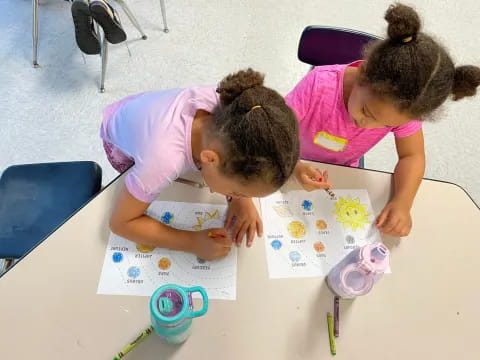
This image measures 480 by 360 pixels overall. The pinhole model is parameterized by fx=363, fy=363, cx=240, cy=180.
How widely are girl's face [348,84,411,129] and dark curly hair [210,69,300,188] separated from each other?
0.24 meters

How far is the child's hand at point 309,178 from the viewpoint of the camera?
0.80 meters

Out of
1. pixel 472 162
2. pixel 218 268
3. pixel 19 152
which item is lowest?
pixel 19 152

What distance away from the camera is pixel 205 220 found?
0.77m

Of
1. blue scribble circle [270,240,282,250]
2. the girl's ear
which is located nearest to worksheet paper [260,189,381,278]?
blue scribble circle [270,240,282,250]

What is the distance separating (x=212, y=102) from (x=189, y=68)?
1.21 m

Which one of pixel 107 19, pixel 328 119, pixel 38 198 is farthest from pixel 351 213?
pixel 107 19

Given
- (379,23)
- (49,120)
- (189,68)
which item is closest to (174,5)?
(189,68)

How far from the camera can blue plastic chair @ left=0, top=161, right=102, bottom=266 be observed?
0.93 metres

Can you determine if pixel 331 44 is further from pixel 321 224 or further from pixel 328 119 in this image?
pixel 321 224

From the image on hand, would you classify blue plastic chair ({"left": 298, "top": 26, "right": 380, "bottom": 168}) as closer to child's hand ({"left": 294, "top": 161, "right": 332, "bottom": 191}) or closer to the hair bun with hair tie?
the hair bun with hair tie

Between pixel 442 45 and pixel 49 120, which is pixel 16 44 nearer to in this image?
pixel 49 120

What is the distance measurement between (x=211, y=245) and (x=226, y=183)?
0.13m

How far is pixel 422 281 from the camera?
723 mm

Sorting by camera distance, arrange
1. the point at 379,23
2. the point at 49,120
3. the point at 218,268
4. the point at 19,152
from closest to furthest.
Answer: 1. the point at 218,268
2. the point at 19,152
3. the point at 49,120
4. the point at 379,23
